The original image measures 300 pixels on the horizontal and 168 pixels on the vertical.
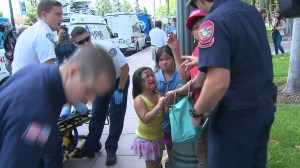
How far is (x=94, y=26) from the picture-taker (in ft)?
47.5

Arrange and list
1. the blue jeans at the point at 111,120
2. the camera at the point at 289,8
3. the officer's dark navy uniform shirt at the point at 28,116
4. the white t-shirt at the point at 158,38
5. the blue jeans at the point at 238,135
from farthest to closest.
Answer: the white t-shirt at the point at 158,38 < the blue jeans at the point at 111,120 < the blue jeans at the point at 238,135 < the camera at the point at 289,8 < the officer's dark navy uniform shirt at the point at 28,116

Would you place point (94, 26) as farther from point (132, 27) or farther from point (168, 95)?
point (168, 95)

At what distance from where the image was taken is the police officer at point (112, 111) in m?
4.11

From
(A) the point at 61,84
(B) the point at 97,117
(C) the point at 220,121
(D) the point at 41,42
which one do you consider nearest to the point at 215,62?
(C) the point at 220,121

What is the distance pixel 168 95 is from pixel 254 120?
34.9 inches

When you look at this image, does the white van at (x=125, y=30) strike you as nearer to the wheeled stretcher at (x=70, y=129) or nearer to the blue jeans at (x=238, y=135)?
the wheeled stretcher at (x=70, y=129)

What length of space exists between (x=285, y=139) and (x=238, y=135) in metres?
2.71

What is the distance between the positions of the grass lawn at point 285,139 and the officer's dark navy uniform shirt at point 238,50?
2.03 metres

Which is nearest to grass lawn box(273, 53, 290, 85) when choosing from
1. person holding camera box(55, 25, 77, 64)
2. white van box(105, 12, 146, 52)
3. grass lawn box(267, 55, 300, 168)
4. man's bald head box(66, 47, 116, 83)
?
grass lawn box(267, 55, 300, 168)

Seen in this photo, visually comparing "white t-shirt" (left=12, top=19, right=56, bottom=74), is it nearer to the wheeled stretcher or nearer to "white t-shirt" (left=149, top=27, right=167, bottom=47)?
the wheeled stretcher

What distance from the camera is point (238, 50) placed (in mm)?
2000

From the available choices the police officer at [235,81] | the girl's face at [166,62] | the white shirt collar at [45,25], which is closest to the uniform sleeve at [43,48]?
the white shirt collar at [45,25]

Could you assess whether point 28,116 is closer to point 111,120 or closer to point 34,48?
point 34,48

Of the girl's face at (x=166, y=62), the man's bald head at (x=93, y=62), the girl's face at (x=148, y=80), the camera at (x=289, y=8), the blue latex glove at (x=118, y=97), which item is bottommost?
the blue latex glove at (x=118, y=97)
